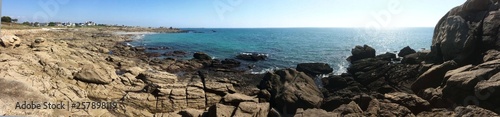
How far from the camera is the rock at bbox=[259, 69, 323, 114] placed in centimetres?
2273

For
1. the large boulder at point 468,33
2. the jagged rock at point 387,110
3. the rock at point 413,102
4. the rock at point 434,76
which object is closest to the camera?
the jagged rock at point 387,110

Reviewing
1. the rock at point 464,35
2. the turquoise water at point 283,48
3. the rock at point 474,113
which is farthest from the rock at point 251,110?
the turquoise water at point 283,48

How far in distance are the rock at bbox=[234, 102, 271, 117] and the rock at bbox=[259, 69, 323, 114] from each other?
4537 millimetres

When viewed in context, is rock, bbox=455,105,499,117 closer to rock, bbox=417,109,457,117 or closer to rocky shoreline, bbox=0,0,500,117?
rocky shoreline, bbox=0,0,500,117

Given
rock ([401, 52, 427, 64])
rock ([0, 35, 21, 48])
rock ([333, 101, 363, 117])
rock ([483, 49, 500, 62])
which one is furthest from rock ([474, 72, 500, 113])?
rock ([0, 35, 21, 48])

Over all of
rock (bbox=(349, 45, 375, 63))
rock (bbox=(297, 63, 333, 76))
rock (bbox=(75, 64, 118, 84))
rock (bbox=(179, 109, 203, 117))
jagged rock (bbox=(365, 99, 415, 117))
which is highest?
rock (bbox=(75, 64, 118, 84))

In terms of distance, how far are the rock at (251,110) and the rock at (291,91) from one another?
14.9 feet

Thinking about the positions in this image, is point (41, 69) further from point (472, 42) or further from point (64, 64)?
point (472, 42)

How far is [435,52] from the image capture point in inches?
1442

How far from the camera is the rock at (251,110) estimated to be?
1665 cm

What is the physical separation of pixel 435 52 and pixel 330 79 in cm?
1544

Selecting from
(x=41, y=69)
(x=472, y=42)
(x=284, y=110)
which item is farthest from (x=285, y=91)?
(x=472, y=42)

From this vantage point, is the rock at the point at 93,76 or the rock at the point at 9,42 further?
the rock at the point at 9,42

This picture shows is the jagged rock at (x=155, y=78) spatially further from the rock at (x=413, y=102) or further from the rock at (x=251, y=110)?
the rock at (x=413, y=102)
